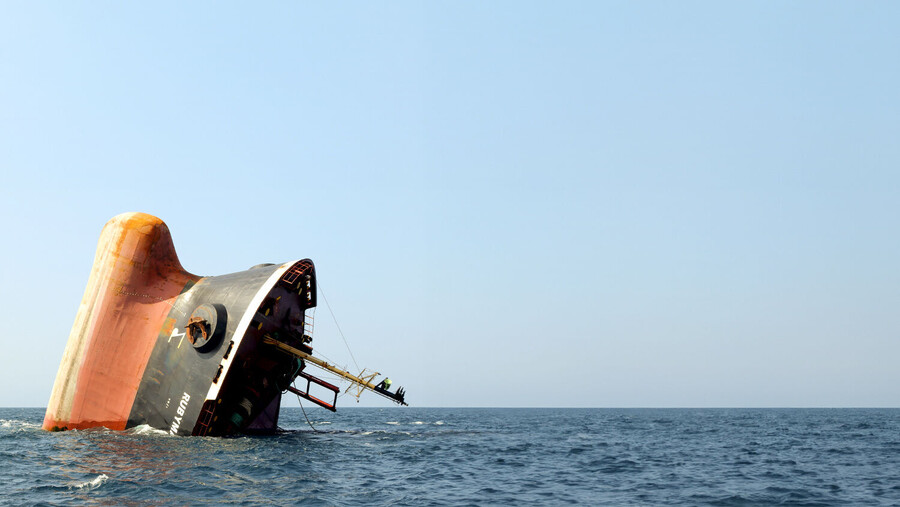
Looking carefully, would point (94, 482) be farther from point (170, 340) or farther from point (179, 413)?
point (170, 340)

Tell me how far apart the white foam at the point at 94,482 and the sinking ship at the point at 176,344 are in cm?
850

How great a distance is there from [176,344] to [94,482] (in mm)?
11521

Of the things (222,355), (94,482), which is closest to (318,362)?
(222,355)

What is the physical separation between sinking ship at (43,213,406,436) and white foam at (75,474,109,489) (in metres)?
8.50

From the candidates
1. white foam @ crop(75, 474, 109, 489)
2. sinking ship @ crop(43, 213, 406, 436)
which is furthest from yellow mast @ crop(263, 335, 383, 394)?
white foam @ crop(75, 474, 109, 489)

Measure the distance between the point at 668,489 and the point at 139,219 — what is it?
27.6 meters

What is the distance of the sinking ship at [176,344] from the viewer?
28453mm

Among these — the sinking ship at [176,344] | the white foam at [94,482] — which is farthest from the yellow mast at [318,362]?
the white foam at [94,482]

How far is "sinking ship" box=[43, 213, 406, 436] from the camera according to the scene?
93.4 ft

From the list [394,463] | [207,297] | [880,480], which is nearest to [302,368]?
[207,297]

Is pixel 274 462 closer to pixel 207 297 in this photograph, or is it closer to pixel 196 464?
pixel 196 464

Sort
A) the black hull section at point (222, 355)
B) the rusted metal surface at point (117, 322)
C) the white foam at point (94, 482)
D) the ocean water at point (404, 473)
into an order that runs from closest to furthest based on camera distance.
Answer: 1. the ocean water at point (404, 473)
2. the white foam at point (94, 482)
3. the black hull section at point (222, 355)
4. the rusted metal surface at point (117, 322)

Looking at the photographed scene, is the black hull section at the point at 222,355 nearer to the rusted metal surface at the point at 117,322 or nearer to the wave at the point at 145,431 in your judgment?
the wave at the point at 145,431

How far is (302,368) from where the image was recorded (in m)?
34.2
